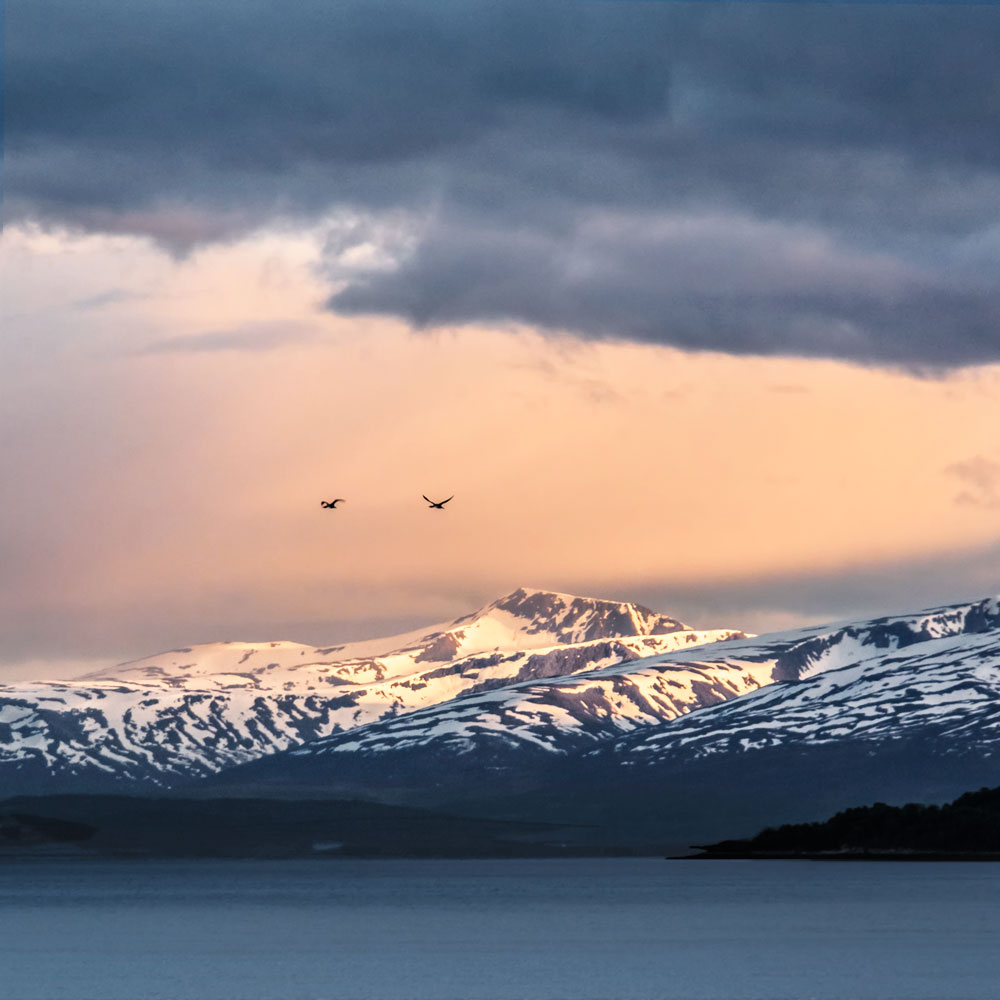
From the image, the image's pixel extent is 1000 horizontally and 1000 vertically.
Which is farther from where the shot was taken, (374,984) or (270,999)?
(374,984)

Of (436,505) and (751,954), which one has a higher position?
(436,505)

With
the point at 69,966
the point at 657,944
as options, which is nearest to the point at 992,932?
the point at 657,944

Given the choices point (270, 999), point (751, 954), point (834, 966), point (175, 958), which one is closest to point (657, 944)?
point (751, 954)

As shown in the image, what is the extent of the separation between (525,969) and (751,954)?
25.9 metres

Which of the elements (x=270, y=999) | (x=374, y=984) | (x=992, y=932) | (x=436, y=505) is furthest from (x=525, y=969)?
(x=992, y=932)

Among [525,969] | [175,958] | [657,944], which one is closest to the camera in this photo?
[525,969]

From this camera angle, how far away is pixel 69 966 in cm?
16362

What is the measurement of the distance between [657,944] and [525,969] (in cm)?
3387

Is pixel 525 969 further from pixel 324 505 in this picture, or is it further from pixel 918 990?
pixel 324 505

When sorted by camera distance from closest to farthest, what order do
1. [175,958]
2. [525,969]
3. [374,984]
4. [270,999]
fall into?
1. [270,999]
2. [374,984]
3. [525,969]
4. [175,958]

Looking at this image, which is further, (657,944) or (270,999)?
(657,944)

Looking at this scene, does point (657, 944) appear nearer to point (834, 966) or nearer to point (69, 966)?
point (834, 966)

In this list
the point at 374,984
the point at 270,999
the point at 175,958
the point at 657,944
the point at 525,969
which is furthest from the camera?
the point at 657,944

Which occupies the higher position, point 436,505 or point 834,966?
point 436,505
